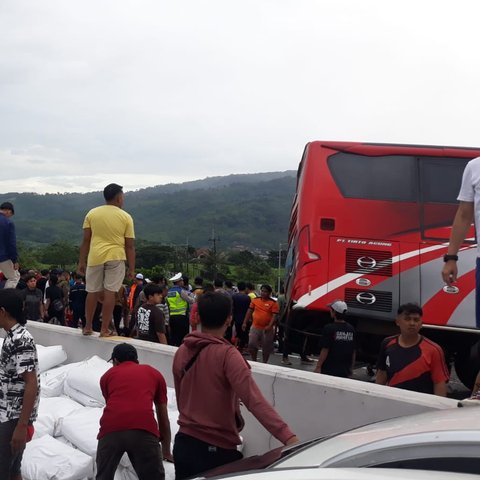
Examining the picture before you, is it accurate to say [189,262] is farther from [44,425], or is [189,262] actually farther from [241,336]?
[44,425]

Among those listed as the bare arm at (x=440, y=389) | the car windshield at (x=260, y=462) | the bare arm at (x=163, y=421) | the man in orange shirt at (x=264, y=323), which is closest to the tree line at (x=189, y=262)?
the man in orange shirt at (x=264, y=323)

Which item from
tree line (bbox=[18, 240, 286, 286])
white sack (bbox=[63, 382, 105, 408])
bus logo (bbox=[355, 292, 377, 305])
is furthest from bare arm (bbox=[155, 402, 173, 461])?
tree line (bbox=[18, 240, 286, 286])

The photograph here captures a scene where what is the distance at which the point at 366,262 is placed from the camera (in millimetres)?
9086

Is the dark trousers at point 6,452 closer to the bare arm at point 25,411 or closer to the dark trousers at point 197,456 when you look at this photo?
the bare arm at point 25,411

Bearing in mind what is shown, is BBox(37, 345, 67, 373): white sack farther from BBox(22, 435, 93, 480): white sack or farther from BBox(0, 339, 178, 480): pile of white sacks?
BBox(22, 435, 93, 480): white sack

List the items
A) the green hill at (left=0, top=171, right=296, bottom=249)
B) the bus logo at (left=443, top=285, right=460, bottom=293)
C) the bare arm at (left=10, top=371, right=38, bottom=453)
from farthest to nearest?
the green hill at (left=0, top=171, right=296, bottom=249) < the bus logo at (left=443, top=285, right=460, bottom=293) < the bare arm at (left=10, top=371, right=38, bottom=453)

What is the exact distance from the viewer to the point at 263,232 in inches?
4673

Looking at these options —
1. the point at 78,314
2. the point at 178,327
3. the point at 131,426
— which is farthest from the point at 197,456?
the point at 78,314

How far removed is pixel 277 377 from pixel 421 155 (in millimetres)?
5182

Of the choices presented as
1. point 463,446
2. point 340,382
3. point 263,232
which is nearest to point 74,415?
point 340,382

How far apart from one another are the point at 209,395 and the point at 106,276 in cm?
402

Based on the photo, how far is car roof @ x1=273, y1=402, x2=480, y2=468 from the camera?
226 centimetres

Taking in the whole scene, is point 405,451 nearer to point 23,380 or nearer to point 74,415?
point 23,380

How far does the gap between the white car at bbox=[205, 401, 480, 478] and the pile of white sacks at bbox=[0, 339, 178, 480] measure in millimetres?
2500
